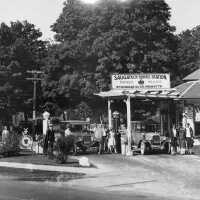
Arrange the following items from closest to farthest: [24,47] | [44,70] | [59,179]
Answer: [59,179] → [44,70] → [24,47]

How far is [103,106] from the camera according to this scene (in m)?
52.0

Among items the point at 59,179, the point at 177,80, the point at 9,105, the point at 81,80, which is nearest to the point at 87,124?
the point at 81,80

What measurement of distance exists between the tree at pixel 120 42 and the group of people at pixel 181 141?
17.8m

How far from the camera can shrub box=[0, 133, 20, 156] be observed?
2811cm

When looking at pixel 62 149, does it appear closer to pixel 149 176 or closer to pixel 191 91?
pixel 149 176

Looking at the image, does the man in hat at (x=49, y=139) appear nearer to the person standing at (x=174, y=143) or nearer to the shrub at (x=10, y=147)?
the shrub at (x=10, y=147)

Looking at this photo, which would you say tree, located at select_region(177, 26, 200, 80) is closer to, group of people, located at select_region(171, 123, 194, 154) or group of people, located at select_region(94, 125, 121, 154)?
group of people, located at select_region(94, 125, 121, 154)

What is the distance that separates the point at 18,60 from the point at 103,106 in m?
20.5

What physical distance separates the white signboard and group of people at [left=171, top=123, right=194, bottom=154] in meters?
2.63

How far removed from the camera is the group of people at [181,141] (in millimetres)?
27469

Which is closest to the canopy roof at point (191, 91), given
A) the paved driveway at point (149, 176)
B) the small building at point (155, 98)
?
the small building at point (155, 98)

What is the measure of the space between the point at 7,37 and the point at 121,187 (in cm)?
5753

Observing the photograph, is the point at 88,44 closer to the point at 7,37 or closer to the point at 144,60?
the point at 144,60

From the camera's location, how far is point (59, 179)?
60.1 ft
